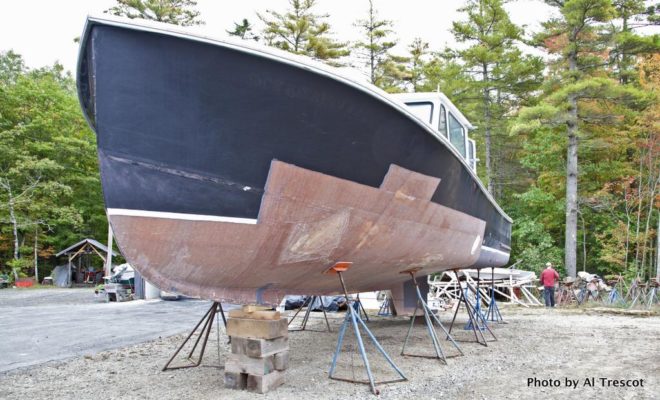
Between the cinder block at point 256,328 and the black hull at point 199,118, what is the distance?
4.23 ft

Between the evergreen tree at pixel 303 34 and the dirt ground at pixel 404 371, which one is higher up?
the evergreen tree at pixel 303 34

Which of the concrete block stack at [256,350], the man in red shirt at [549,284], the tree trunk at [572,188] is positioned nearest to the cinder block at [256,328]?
the concrete block stack at [256,350]

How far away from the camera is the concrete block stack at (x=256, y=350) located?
4.34 m

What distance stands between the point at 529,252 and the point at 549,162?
15.9 ft

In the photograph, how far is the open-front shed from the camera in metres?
23.4

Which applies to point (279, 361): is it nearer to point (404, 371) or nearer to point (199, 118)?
point (404, 371)

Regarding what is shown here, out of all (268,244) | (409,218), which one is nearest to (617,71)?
(409,218)

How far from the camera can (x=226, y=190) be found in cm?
350

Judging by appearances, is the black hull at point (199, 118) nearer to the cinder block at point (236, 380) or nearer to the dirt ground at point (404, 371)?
the cinder block at point (236, 380)

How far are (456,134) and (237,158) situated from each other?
177 inches

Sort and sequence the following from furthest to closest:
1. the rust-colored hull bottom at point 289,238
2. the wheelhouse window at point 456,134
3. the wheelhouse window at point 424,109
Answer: the wheelhouse window at point 456,134
the wheelhouse window at point 424,109
the rust-colored hull bottom at point 289,238

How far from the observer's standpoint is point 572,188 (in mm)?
19266

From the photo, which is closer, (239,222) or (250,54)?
(250,54)

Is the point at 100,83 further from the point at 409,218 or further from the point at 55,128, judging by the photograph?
the point at 55,128
